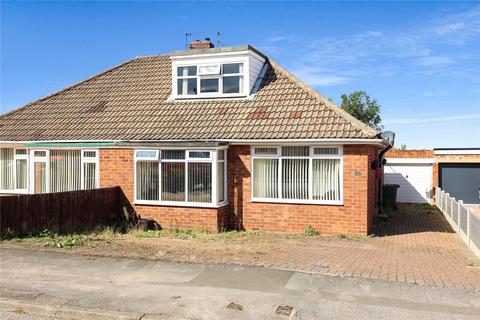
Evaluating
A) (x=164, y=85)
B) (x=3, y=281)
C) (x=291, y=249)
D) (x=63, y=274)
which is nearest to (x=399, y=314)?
(x=291, y=249)

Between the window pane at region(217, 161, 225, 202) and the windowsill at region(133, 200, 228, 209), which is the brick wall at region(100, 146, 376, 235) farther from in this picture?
the window pane at region(217, 161, 225, 202)

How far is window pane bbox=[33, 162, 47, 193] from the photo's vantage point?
50.1 ft

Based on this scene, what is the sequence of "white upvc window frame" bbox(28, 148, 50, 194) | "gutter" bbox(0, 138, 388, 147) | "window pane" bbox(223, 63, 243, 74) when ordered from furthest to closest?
"window pane" bbox(223, 63, 243, 74)
"white upvc window frame" bbox(28, 148, 50, 194)
"gutter" bbox(0, 138, 388, 147)

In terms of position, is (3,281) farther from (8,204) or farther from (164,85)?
(164,85)

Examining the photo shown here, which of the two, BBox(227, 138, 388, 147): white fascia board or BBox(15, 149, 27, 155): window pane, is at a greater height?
BBox(227, 138, 388, 147): white fascia board

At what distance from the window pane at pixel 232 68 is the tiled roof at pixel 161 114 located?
969mm

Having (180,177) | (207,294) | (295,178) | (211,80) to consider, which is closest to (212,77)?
(211,80)

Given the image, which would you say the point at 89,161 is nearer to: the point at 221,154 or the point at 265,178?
the point at 221,154

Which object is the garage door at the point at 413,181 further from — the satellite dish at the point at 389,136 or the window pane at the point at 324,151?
the window pane at the point at 324,151

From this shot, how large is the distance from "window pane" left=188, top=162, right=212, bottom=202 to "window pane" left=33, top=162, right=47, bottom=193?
5300 millimetres

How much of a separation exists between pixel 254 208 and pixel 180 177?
92.5 inches

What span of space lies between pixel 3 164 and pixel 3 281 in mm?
9700

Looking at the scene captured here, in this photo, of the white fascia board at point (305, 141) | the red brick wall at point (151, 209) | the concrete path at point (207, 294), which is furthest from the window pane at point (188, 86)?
the concrete path at point (207, 294)

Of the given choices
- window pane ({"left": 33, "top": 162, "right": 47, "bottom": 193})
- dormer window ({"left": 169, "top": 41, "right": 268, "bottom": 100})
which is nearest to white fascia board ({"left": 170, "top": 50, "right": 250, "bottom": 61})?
dormer window ({"left": 169, "top": 41, "right": 268, "bottom": 100})
